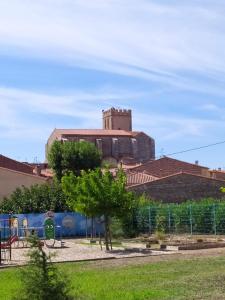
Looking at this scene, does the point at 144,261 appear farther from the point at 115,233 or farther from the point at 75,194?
the point at 115,233

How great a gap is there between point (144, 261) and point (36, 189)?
91.7 feet

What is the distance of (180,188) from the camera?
5809cm

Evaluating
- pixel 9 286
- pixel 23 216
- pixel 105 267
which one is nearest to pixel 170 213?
pixel 23 216

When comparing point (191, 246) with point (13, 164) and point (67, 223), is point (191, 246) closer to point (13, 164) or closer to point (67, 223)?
point (67, 223)

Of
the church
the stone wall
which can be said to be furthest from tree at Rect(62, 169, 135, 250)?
the stone wall

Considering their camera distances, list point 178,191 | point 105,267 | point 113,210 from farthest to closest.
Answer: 1. point 178,191
2. point 113,210
3. point 105,267

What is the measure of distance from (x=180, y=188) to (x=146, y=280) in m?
41.6

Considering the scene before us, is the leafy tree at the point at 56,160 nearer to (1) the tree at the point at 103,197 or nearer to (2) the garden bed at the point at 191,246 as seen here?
(1) the tree at the point at 103,197

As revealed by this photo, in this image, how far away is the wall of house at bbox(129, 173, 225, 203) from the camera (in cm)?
5628

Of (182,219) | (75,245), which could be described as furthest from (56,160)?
(75,245)

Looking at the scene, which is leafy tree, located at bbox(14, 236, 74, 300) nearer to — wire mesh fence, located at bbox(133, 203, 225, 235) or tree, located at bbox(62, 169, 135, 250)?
tree, located at bbox(62, 169, 135, 250)

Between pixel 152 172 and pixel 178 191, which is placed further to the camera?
pixel 152 172

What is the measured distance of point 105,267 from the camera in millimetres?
21875

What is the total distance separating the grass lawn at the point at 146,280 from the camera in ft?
45.8
